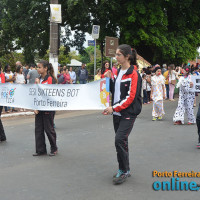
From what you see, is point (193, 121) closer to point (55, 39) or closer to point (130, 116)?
point (130, 116)

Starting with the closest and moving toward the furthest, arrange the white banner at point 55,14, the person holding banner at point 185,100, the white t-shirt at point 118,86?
1. the white t-shirt at point 118,86
2. the person holding banner at point 185,100
3. the white banner at point 55,14

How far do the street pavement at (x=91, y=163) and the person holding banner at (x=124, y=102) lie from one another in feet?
1.09

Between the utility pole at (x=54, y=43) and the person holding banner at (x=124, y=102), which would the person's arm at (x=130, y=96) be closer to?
the person holding banner at (x=124, y=102)

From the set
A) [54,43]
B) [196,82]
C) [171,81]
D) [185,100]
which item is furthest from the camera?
[171,81]

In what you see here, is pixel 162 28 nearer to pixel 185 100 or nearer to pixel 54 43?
pixel 54 43

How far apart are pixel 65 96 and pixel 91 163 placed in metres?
1.46

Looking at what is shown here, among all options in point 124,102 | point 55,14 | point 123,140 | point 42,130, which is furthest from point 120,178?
point 55,14

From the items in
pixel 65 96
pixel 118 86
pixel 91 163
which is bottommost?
pixel 91 163

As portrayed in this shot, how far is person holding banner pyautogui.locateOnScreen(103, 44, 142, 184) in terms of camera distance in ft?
15.8

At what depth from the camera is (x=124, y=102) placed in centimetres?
480

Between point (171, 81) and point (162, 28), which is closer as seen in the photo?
point (171, 81)

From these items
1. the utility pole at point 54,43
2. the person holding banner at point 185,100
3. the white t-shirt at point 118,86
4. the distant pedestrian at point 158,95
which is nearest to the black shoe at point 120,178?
the white t-shirt at point 118,86

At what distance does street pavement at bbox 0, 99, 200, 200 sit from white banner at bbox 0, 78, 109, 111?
0.91 m

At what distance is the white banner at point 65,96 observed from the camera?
19.9ft
